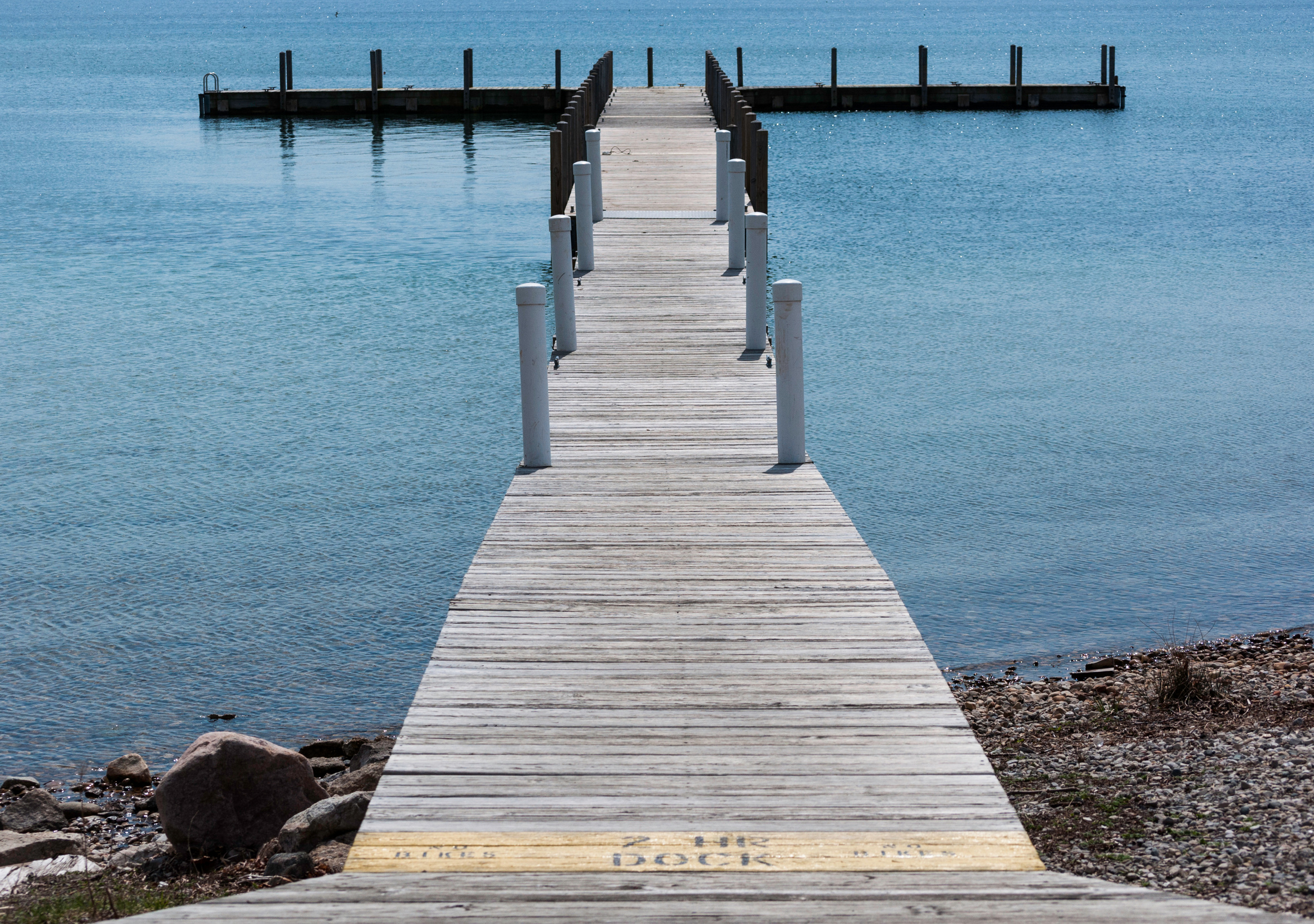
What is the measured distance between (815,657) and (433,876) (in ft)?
6.65

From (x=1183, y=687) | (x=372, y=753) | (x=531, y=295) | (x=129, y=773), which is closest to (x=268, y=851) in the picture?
(x=372, y=753)

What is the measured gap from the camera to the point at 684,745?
4883mm

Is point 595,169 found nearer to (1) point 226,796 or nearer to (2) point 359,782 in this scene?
(2) point 359,782

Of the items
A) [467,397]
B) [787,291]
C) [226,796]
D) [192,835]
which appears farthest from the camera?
[467,397]

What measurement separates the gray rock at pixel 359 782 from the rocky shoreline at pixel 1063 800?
0.05ft

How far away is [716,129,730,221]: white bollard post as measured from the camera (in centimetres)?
1709

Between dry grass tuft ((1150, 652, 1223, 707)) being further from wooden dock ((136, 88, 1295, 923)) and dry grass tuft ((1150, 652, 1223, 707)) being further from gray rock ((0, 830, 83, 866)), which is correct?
gray rock ((0, 830, 83, 866))

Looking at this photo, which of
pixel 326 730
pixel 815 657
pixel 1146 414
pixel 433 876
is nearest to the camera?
pixel 433 876

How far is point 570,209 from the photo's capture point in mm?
18609

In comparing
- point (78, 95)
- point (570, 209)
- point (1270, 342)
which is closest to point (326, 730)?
point (570, 209)

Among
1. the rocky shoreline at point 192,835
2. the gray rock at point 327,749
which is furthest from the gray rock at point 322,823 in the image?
the gray rock at point 327,749

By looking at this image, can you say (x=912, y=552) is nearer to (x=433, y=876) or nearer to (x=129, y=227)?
(x=433, y=876)

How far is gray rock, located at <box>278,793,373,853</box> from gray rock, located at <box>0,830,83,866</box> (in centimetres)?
138

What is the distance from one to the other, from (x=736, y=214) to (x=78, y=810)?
883 centimetres
